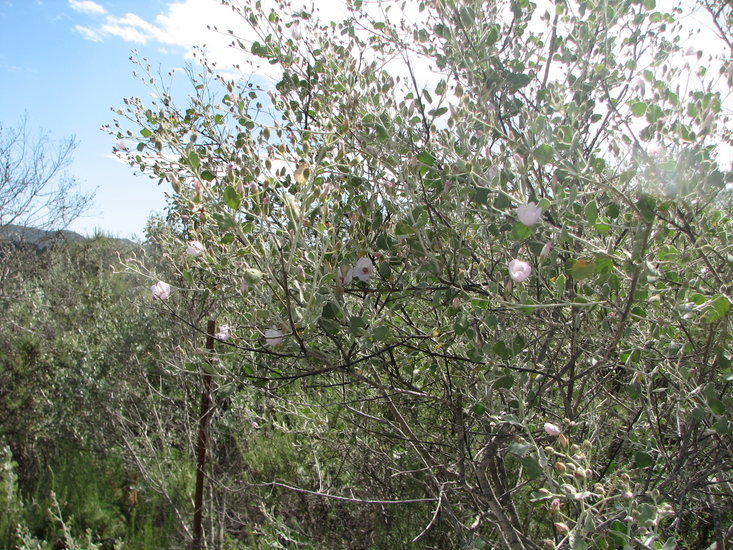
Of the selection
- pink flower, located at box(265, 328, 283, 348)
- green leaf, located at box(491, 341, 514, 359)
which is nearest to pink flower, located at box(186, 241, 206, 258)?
pink flower, located at box(265, 328, 283, 348)

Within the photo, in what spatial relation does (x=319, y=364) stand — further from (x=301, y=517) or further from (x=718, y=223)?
(x=301, y=517)

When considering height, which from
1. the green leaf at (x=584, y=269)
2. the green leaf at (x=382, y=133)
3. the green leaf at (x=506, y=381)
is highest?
the green leaf at (x=382, y=133)

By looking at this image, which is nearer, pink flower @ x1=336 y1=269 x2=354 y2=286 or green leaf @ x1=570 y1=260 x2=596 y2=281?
green leaf @ x1=570 y1=260 x2=596 y2=281

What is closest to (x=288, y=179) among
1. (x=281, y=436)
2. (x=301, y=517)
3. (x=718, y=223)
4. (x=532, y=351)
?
(x=532, y=351)

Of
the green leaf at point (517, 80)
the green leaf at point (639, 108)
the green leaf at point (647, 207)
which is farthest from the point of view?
the green leaf at point (517, 80)

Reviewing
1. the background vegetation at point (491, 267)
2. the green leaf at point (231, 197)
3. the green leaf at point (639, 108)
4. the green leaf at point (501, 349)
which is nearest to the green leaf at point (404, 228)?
the background vegetation at point (491, 267)

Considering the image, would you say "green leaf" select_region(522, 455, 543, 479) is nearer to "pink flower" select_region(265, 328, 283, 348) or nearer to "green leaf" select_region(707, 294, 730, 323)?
"green leaf" select_region(707, 294, 730, 323)

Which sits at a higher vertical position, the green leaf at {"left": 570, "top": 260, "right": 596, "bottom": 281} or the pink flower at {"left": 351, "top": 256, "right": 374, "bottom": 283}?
the green leaf at {"left": 570, "top": 260, "right": 596, "bottom": 281}

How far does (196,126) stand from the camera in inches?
95.0

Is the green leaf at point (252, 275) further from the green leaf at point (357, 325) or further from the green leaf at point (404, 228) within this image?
the green leaf at point (404, 228)

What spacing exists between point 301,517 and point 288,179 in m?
2.34

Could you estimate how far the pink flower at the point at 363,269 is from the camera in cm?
137

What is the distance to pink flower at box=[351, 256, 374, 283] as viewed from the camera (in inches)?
54.0

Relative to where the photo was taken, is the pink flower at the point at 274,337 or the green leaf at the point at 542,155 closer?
the green leaf at the point at 542,155
